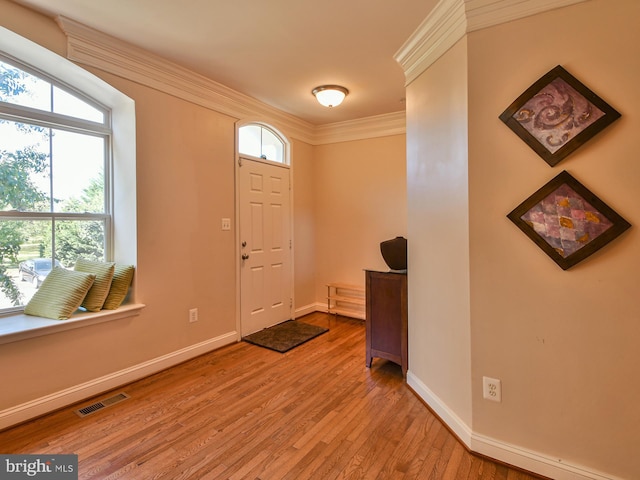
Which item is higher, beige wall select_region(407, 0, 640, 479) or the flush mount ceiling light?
the flush mount ceiling light

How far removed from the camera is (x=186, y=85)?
2869 millimetres

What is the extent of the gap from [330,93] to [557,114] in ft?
6.83

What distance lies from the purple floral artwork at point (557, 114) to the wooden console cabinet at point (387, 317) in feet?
4.48

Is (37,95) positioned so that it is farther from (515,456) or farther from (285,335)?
(515,456)

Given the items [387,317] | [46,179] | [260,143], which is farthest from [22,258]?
[387,317]

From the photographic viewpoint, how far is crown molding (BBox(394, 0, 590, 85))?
1600mm

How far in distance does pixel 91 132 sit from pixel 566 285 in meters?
3.41

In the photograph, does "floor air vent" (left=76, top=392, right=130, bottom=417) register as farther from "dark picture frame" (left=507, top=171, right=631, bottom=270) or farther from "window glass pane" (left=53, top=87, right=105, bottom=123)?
"dark picture frame" (left=507, top=171, right=631, bottom=270)

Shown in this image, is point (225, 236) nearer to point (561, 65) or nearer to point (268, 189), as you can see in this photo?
point (268, 189)

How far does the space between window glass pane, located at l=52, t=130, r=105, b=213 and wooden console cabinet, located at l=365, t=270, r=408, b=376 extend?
2407mm

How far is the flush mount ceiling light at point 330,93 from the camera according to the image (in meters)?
3.12

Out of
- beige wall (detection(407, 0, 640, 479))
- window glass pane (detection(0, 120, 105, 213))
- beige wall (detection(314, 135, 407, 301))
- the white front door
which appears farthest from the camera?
beige wall (detection(314, 135, 407, 301))

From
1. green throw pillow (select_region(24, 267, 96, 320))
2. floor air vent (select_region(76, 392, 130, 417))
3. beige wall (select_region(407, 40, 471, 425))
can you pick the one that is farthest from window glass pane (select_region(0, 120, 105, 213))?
beige wall (select_region(407, 40, 471, 425))

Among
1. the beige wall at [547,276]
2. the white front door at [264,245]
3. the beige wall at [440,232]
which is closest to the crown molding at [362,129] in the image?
the white front door at [264,245]
